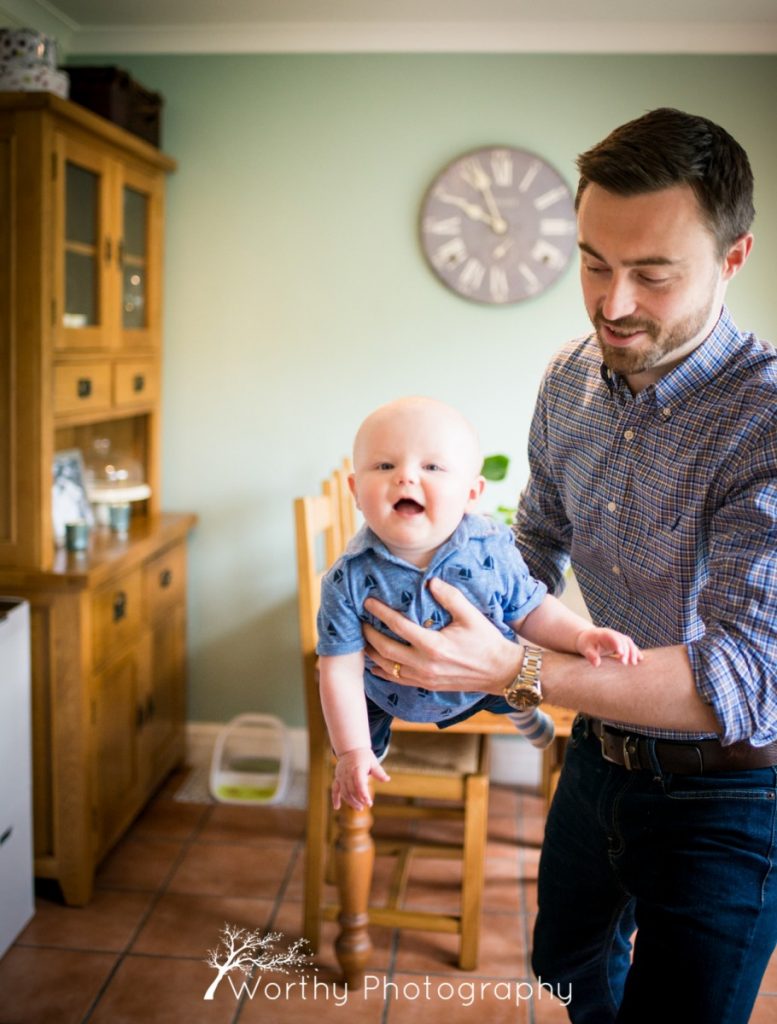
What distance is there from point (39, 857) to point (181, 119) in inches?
93.3

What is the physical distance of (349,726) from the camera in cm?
133

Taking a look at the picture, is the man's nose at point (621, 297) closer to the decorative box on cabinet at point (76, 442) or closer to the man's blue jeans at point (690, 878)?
the man's blue jeans at point (690, 878)

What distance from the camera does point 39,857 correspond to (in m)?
2.77

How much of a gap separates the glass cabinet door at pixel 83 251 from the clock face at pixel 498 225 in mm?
1054

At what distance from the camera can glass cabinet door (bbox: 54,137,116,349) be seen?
2.67 meters

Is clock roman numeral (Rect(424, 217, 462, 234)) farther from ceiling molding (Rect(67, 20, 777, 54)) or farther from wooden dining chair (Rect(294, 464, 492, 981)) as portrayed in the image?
wooden dining chair (Rect(294, 464, 492, 981))

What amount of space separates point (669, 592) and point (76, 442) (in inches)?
93.8

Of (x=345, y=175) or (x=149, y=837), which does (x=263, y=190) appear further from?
(x=149, y=837)

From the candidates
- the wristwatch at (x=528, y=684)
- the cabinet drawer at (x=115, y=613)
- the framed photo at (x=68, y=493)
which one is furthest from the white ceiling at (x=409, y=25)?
the wristwatch at (x=528, y=684)

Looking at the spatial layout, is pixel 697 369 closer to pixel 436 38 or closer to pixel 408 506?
pixel 408 506

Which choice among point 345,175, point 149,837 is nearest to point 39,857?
point 149,837

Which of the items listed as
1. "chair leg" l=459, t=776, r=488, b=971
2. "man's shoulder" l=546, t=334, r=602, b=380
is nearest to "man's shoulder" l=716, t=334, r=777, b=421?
"man's shoulder" l=546, t=334, r=602, b=380

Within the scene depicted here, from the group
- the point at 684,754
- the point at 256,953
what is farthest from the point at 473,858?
the point at 684,754

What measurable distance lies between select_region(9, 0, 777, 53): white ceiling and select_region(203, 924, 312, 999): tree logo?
8.79 ft
